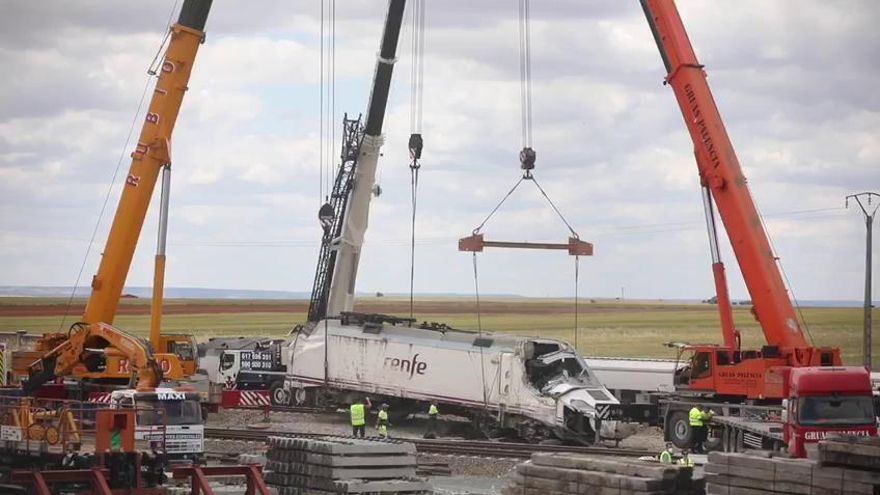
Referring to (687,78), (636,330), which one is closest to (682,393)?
(687,78)

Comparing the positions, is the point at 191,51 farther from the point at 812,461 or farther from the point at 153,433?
the point at 812,461

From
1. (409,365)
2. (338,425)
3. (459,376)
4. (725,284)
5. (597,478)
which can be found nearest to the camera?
(597,478)

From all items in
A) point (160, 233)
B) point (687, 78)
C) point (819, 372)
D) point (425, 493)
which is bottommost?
point (425, 493)

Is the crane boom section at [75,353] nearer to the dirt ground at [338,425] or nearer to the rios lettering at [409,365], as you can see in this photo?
the dirt ground at [338,425]

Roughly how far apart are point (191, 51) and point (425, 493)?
14.8 m

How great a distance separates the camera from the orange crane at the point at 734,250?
3400 centimetres

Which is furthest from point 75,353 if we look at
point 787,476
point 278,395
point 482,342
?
point 787,476

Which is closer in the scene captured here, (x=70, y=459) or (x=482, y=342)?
(x=70, y=459)

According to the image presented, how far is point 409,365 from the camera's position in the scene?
3991 centimetres

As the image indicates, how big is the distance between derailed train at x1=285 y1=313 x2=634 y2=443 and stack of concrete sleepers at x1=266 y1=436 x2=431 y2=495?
32.8ft

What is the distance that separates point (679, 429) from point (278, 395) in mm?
14304

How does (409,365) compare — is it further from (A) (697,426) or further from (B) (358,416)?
(A) (697,426)

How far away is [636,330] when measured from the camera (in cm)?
12269

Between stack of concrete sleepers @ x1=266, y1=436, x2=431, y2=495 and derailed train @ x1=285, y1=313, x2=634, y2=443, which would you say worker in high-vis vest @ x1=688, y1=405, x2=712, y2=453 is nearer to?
derailed train @ x1=285, y1=313, x2=634, y2=443
